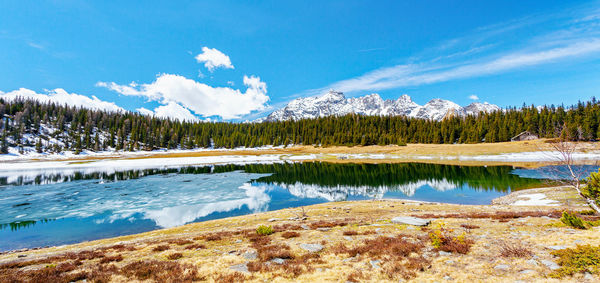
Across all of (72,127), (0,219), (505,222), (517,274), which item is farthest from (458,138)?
(72,127)

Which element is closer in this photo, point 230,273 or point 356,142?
point 230,273

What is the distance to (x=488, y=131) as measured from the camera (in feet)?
438

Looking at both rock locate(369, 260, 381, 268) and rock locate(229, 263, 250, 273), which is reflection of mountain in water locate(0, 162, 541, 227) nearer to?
rock locate(229, 263, 250, 273)

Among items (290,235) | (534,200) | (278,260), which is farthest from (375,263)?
(534,200)

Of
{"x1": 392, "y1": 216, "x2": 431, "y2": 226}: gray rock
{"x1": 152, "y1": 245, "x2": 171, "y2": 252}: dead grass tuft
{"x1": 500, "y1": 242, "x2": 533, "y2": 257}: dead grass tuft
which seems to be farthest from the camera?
{"x1": 392, "y1": 216, "x2": 431, "y2": 226}: gray rock

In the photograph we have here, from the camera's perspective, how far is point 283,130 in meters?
193

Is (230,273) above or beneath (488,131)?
beneath

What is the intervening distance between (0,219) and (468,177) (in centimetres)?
7048

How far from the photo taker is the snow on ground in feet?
82.3

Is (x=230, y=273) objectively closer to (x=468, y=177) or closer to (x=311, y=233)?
(x=311, y=233)

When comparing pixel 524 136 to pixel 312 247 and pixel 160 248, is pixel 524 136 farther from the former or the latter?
pixel 160 248

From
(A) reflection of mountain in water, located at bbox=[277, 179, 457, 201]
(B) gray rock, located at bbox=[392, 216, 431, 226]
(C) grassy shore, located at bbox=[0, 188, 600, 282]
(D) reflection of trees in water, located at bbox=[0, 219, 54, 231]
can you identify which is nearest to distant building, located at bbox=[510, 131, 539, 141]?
(A) reflection of mountain in water, located at bbox=[277, 179, 457, 201]

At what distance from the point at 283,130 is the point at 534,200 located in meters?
171

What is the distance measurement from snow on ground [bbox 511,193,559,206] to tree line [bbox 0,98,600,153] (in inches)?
4151
